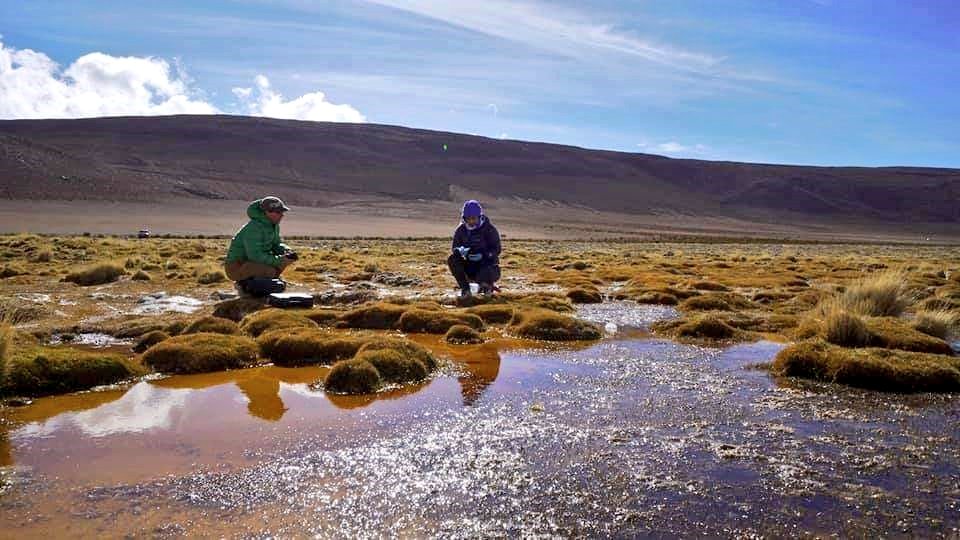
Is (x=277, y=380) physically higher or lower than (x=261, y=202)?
lower

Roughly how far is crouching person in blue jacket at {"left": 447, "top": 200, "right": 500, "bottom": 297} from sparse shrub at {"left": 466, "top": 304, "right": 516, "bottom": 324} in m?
1.75

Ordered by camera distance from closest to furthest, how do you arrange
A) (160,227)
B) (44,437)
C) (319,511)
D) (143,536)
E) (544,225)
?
(143,536) → (319,511) → (44,437) → (160,227) → (544,225)

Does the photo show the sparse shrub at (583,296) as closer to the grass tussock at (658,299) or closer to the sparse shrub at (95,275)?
the grass tussock at (658,299)

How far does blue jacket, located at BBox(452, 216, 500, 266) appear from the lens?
13656mm

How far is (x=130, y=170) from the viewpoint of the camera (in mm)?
90125

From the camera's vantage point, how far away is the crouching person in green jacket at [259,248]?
1209cm

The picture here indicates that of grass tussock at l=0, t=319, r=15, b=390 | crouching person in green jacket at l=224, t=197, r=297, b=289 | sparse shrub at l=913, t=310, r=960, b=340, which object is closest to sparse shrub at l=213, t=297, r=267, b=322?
crouching person in green jacket at l=224, t=197, r=297, b=289

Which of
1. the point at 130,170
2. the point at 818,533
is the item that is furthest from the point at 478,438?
the point at 130,170

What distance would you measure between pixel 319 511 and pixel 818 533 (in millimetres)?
2818

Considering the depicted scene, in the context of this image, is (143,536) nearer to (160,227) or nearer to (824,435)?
(824,435)

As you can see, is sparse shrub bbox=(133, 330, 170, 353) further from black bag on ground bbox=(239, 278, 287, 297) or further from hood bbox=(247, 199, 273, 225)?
hood bbox=(247, 199, 273, 225)

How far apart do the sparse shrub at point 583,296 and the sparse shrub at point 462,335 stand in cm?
487

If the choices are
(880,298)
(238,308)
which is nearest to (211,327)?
(238,308)

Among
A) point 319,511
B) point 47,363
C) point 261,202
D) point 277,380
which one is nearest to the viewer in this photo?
point 319,511
